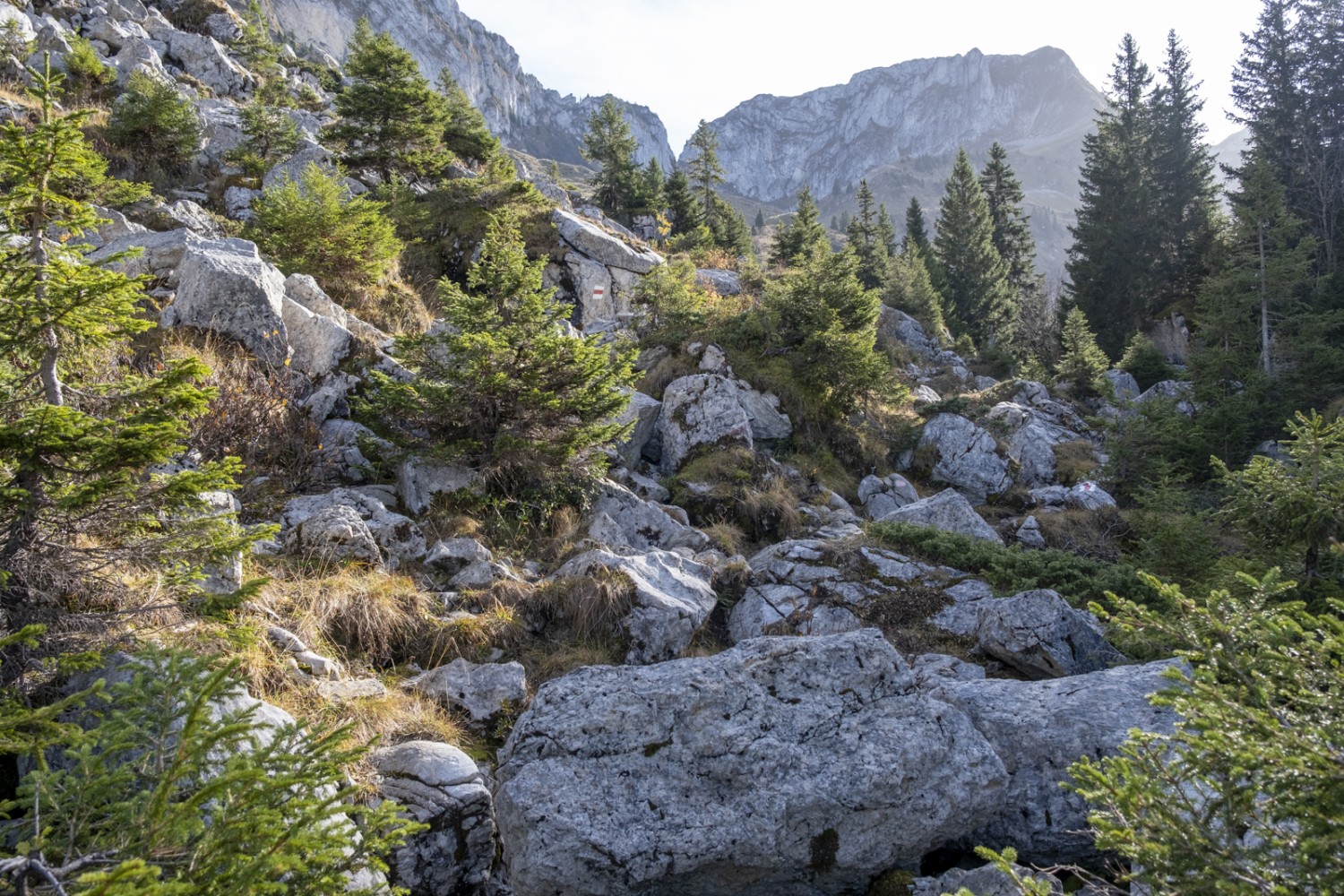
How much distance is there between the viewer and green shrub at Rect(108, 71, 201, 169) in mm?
14969

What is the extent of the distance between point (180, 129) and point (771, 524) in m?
16.8

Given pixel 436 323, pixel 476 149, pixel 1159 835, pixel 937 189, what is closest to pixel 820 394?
pixel 436 323

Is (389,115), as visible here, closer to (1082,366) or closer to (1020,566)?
(1020,566)

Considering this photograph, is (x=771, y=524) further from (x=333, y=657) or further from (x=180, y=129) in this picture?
(x=180, y=129)

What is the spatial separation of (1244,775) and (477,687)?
5.16 m

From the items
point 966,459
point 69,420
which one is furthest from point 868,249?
point 69,420

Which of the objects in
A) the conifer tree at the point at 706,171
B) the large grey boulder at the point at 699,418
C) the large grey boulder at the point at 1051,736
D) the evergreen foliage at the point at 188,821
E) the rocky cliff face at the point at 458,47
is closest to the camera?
the evergreen foliage at the point at 188,821

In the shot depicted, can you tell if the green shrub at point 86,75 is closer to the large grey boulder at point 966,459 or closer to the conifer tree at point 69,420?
the conifer tree at point 69,420

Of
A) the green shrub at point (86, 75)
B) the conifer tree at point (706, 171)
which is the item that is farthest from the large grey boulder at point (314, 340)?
the conifer tree at point (706, 171)

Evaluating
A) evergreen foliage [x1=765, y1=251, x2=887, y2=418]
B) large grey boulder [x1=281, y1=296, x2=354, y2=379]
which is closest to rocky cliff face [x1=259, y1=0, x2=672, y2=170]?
evergreen foliage [x1=765, y1=251, x2=887, y2=418]

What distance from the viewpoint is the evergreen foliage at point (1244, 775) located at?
210 cm

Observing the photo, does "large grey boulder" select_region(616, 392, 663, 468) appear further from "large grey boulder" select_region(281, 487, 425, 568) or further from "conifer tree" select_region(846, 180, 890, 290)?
"conifer tree" select_region(846, 180, 890, 290)

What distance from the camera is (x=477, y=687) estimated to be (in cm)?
573

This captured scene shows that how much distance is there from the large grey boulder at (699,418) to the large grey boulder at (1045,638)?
614 cm
